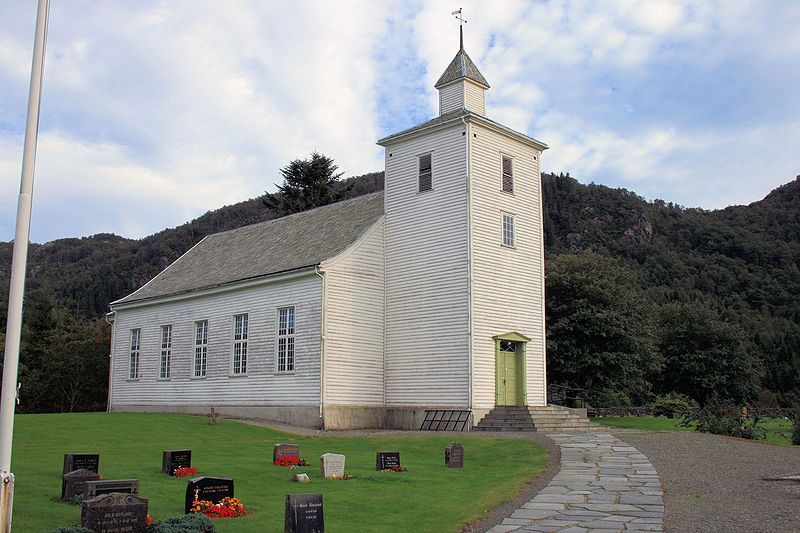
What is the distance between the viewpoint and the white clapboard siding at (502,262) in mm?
27047

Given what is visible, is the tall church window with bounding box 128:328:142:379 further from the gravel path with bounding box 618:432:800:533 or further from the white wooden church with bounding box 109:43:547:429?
the gravel path with bounding box 618:432:800:533

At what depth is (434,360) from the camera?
90.0ft

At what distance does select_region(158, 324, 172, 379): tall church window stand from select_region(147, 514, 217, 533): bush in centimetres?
2673

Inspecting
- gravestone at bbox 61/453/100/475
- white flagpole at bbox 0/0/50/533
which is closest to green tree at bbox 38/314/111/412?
gravestone at bbox 61/453/100/475

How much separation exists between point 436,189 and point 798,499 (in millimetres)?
18966

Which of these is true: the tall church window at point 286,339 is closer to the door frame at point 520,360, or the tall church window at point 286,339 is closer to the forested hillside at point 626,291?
the door frame at point 520,360

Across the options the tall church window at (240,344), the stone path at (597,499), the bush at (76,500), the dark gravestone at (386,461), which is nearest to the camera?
the stone path at (597,499)

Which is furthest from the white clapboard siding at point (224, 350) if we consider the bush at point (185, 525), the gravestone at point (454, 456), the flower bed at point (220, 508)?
the bush at point (185, 525)

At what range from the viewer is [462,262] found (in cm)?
2719

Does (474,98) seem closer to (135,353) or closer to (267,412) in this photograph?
(267,412)

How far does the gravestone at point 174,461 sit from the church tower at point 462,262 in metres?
12.7

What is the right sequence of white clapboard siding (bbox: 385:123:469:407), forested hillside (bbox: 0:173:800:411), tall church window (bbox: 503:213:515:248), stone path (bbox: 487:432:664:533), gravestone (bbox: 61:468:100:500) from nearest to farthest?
1. stone path (bbox: 487:432:664:533)
2. gravestone (bbox: 61:468:100:500)
3. white clapboard siding (bbox: 385:123:469:407)
4. tall church window (bbox: 503:213:515:248)
5. forested hillside (bbox: 0:173:800:411)

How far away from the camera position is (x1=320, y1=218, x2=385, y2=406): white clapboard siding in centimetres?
2736

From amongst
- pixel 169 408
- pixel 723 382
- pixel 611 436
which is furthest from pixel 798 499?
pixel 723 382
